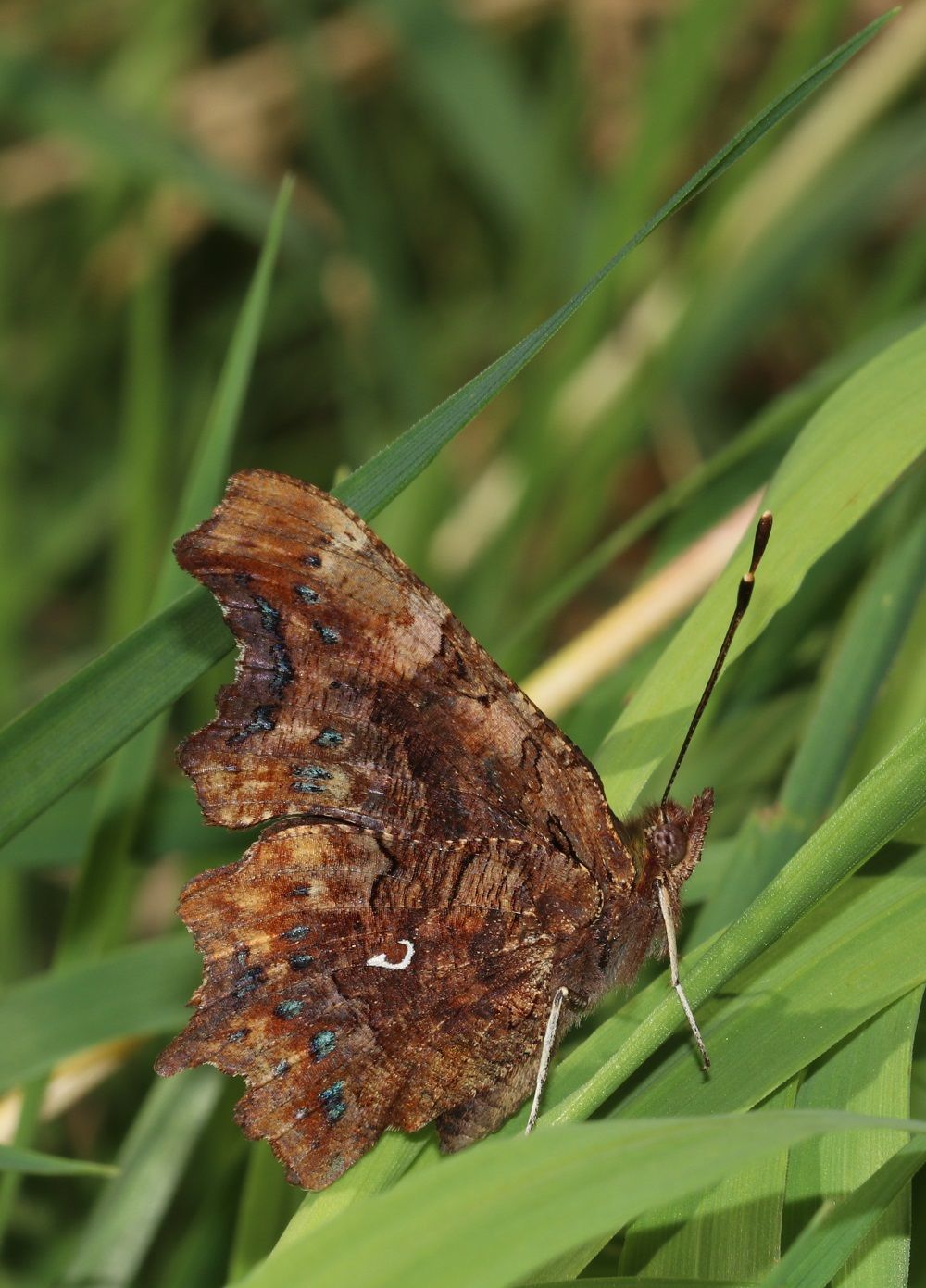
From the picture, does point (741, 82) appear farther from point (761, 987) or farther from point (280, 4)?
point (761, 987)

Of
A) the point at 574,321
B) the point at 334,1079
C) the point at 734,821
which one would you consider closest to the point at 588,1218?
the point at 334,1079

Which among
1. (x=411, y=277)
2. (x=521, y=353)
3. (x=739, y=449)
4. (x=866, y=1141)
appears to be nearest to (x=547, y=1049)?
(x=866, y=1141)

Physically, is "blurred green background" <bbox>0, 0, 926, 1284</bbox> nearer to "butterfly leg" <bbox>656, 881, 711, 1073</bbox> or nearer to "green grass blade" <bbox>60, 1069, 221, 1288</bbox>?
"green grass blade" <bbox>60, 1069, 221, 1288</bbox>

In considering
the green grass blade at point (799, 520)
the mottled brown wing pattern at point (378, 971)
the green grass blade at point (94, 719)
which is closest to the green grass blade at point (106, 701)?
the green grass blade at point (94, 719)

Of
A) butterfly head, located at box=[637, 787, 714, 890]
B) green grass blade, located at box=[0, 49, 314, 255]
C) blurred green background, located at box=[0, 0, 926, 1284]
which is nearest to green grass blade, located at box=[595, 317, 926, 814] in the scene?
butterfly head, located at box=[637, 787, 714, 890]

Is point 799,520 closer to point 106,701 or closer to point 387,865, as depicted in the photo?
point 387,865

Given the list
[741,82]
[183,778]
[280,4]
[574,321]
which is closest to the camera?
[183,778]

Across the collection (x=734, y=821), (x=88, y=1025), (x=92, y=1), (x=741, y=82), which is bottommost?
(x=734, y=821)
